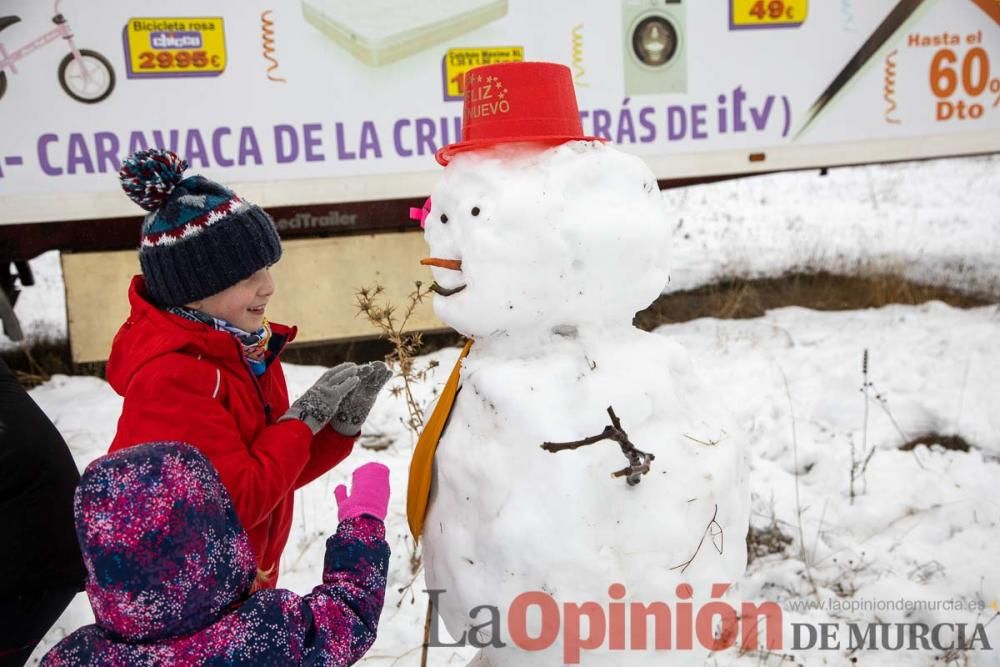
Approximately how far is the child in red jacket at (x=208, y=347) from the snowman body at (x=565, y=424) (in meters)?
0.39

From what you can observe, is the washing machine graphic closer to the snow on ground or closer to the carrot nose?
the snow on ground

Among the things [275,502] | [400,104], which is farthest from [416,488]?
[400,104]

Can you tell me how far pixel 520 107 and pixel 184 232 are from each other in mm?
766

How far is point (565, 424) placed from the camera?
1496 millimetres

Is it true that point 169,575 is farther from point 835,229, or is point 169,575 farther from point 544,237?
point 835,229

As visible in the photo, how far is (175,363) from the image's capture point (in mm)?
1563

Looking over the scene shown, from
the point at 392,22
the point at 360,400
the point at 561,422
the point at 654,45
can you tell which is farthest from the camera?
the point at 654,45

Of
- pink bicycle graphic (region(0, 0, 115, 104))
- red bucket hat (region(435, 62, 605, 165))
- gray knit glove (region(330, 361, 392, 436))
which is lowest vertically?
gray knit glove (region(330, 361, 392, 436))

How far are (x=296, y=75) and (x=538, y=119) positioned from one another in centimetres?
310

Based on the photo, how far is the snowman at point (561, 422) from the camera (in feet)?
4.87

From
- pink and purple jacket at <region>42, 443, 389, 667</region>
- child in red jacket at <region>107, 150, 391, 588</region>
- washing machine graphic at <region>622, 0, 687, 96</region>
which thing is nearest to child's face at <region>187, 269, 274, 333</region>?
child in red jacket at <region>107, 150, 391, 588</region>

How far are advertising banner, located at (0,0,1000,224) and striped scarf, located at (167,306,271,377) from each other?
266cm

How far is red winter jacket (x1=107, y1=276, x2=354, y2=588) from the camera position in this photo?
151cm

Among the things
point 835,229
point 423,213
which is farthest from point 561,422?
point 835,229
